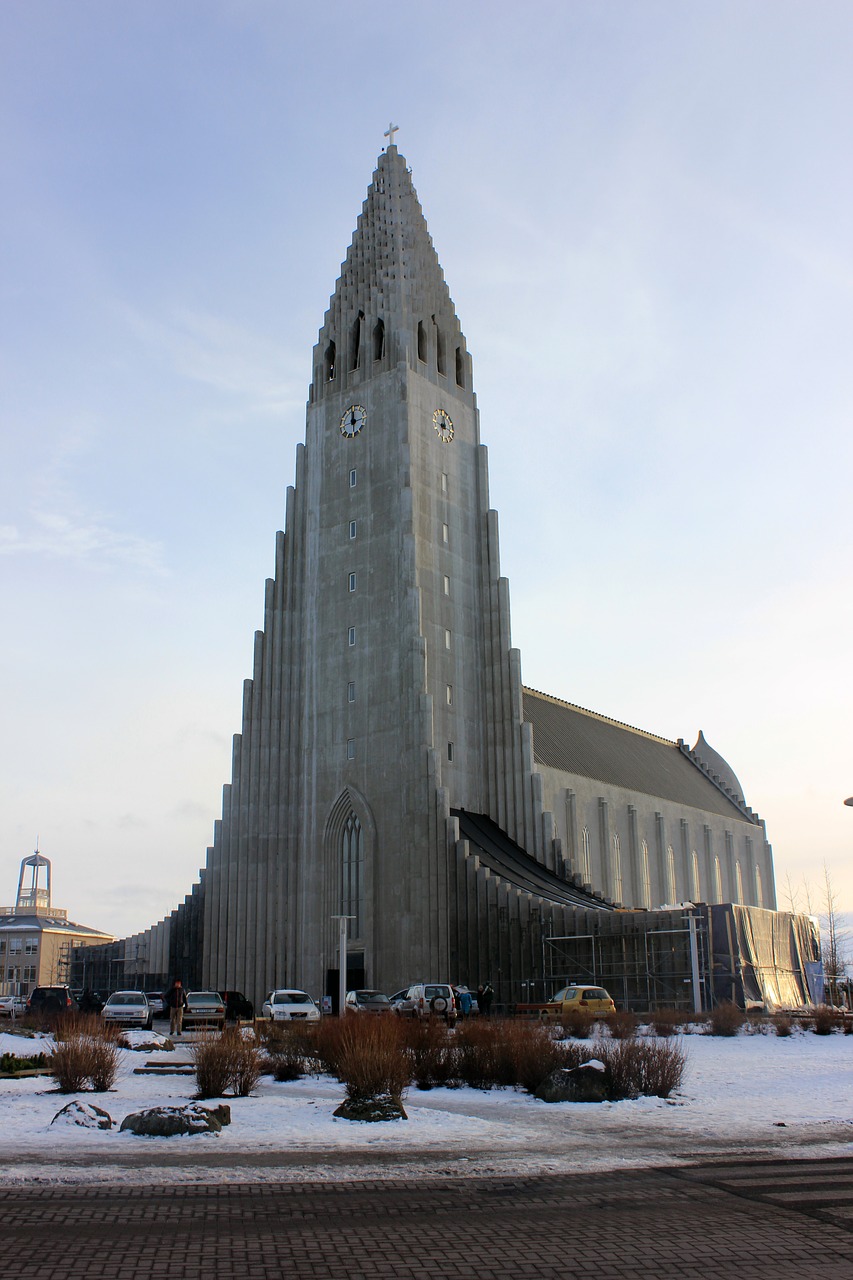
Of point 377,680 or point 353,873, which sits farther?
point 377,680

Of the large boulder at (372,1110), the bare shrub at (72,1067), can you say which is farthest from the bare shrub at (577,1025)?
the bare shrub at (72,1067)

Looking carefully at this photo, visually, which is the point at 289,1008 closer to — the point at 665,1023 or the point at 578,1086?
the point at 665,1023

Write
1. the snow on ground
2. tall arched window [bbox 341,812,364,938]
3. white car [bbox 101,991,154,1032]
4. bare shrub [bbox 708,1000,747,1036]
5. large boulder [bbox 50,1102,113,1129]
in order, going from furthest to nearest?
tall arched window [bbox 341,812,364,938]
white car [bbox 101,991,154,1032]
bare shrub [bbox 708,1000,747,1036]
large boulder [bbox 50,1102,113,1129]
the snow on ground

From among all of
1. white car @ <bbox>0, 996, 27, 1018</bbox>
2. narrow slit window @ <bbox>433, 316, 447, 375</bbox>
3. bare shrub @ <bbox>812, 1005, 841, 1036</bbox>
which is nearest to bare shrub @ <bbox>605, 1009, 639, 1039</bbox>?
bare shrub @ <bbox>812, 1005, 841, 1036</bbox>

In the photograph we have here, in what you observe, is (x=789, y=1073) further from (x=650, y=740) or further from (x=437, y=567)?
(x=650, y=740)

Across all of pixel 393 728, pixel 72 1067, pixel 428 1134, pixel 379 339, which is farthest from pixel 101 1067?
pixel 379 339

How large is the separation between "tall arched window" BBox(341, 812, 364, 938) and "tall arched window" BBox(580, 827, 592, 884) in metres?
16.4

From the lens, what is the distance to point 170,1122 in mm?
13938

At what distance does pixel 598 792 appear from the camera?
73.7m

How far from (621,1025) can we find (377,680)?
36.1 meters

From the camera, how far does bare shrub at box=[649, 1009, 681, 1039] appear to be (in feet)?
89.1

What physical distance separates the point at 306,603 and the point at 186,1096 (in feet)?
162

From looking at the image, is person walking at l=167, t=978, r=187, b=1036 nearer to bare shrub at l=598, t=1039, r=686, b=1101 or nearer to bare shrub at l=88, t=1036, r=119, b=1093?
bare shrub at l=88, t=1036, r=119, b=1093

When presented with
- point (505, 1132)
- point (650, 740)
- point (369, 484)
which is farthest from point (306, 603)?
point (505, 1132)
